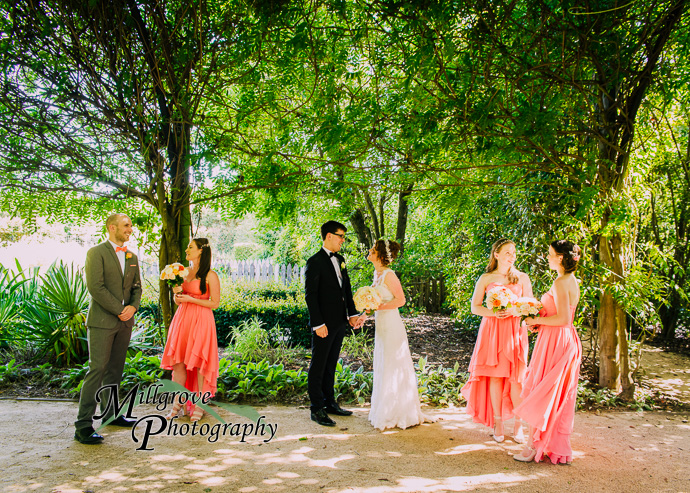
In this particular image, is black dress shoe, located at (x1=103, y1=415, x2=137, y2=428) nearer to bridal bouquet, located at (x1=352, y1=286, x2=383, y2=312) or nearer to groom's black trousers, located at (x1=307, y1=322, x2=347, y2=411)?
groom's black trousers, located at (x1=307, y1=322, x2=347, y2=411)

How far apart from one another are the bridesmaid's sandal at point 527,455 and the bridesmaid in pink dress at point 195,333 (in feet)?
10.7

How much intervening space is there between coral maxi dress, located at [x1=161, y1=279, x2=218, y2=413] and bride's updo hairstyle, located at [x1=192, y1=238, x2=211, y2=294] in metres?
0.06

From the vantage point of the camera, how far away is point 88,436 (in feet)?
14.0

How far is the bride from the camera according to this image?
486 cm

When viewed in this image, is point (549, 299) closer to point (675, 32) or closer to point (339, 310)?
point (339, 310)

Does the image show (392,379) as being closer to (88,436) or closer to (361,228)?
(88,436)

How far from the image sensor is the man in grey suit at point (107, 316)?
4.36 m

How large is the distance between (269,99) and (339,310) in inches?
99.4

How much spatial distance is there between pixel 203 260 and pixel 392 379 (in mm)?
2545

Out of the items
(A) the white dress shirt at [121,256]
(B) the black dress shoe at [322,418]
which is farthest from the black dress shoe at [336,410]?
(A) the white dress shirt at [121,256]

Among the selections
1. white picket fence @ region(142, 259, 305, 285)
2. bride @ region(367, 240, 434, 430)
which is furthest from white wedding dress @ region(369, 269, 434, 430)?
white picket fence @ region(142, 259, 305, 285)

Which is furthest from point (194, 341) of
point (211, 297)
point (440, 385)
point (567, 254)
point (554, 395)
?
point (567, 254)

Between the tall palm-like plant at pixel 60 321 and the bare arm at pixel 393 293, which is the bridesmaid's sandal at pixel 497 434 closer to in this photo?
the bare arm at pixel 393 293

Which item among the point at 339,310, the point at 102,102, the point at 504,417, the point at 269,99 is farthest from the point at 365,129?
the point at 504,417
